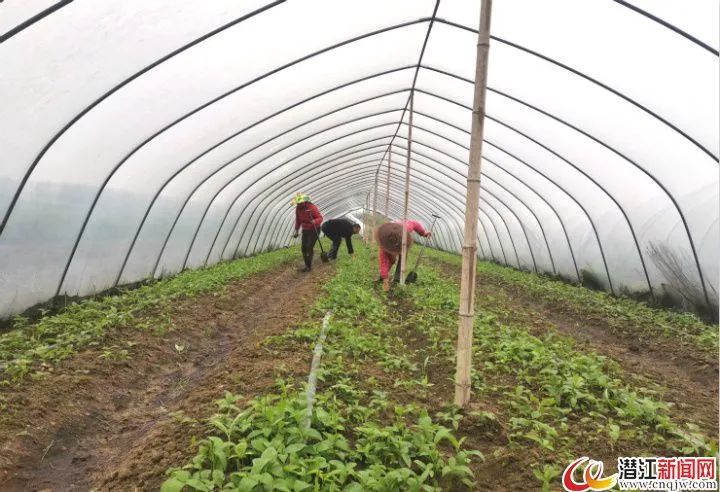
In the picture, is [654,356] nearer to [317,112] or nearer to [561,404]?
[561,404]

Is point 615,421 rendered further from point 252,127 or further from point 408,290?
point 252,127

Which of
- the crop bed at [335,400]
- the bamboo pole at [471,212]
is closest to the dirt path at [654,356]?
the crop bed at [335,400]

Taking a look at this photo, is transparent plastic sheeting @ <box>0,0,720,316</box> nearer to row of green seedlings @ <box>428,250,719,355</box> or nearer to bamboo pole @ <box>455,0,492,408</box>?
row of green seedlings @ <box>428,250,719,355</box>

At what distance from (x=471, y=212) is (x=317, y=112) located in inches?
264

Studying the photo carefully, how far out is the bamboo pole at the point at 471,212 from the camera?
12.6 ft

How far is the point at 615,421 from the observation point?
366cm

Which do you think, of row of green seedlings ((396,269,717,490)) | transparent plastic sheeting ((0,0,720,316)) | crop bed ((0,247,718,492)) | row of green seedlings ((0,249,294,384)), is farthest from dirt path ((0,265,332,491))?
transparent plastic sheeting ((0,0,720,316))

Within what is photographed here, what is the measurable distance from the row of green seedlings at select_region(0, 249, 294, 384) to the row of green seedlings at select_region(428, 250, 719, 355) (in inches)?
267

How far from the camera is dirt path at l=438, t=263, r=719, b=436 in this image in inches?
174

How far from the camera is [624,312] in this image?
891cm

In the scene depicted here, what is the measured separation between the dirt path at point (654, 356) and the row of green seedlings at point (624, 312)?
178 millimetres

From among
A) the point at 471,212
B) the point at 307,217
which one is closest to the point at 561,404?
the point at 471,212

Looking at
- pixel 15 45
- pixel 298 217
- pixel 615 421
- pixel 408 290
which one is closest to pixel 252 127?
pixel 298 217

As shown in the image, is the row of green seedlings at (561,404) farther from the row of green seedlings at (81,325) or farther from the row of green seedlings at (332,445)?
the row of green seedlings at (81,325)
